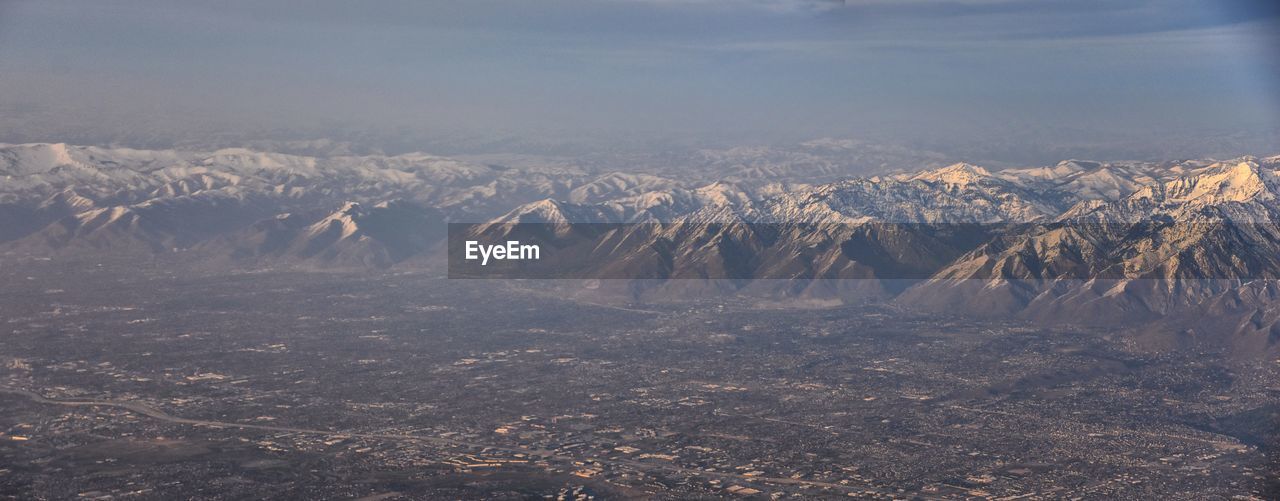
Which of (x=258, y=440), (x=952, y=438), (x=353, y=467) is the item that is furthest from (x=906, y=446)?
(x=258, y=440)

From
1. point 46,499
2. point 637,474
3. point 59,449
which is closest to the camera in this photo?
point 46,499

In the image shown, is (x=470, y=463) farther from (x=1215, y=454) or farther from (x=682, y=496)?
(x=1215, y=454)

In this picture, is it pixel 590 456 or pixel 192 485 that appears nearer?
pixel 192 485

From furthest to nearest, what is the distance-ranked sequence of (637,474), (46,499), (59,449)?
1. (59,449)
2. (637,474)
3. (46,499)

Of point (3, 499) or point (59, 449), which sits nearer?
point (3, 499)

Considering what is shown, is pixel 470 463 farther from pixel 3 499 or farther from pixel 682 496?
pixel 3 499

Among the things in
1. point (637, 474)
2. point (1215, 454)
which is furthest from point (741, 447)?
point (1215, 454)

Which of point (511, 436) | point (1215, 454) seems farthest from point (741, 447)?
point (1215, 454)
